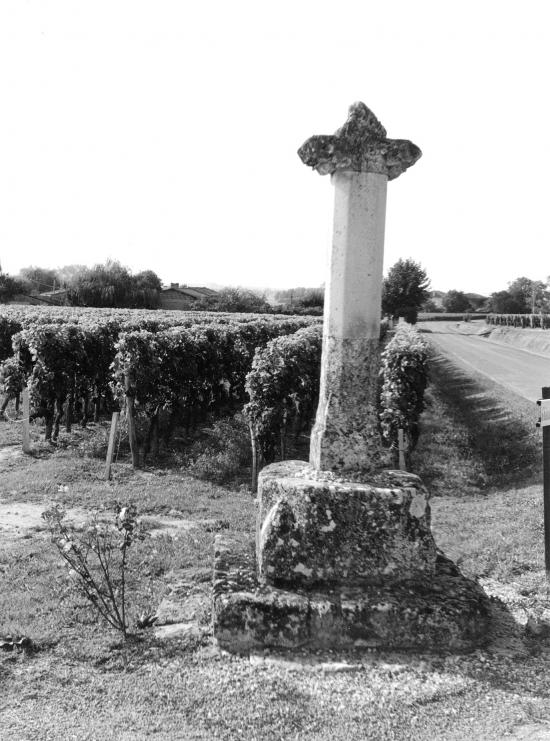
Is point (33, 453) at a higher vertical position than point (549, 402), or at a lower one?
lower

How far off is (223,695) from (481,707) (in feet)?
4.81

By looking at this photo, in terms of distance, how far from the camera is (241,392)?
53.7ft

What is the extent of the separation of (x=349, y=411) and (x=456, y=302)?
379ft

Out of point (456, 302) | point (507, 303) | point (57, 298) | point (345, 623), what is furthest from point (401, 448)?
point (456, 302)

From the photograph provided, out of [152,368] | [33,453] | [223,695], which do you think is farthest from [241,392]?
[223,695]

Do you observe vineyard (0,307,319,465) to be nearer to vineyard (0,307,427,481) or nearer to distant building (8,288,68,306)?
vineyard (0,307,427,481)

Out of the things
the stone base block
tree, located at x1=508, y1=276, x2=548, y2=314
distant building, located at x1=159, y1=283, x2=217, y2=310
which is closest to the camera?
the stone base block

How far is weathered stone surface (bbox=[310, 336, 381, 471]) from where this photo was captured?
4.58 m

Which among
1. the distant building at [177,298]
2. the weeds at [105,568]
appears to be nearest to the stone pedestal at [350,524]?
the weeds at [105,568]

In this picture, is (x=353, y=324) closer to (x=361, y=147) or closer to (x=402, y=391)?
(x=361, y=147)

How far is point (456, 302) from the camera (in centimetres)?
11406

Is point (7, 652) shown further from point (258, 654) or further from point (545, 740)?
point (545, 740)

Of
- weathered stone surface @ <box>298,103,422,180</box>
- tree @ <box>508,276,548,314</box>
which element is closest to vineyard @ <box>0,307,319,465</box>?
weathered stone surface @ <box>298,103,422,180</box>

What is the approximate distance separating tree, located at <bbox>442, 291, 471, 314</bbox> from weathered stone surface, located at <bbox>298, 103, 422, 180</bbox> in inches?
4493
